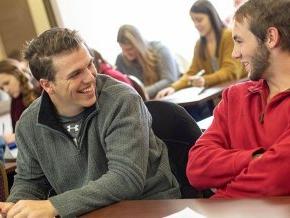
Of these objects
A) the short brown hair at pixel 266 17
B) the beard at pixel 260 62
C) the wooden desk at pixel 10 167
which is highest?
the short brown hair at pixel 266 17

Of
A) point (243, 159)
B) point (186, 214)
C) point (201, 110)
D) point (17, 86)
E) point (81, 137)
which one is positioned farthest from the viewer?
point (17, 86)

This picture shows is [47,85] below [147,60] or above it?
above

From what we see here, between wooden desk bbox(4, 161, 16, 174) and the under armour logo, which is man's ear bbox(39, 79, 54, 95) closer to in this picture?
the under armour logo

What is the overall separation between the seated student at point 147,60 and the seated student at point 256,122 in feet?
8.73

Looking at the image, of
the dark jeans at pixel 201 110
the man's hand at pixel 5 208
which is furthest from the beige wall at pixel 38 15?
the man's hand at pixel 5 208

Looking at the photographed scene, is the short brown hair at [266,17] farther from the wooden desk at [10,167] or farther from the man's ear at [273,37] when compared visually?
the wooden desk at [10,167]

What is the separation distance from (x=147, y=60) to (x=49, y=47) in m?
2.70

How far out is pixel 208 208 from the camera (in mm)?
1285

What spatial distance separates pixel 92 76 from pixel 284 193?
2.52 ft

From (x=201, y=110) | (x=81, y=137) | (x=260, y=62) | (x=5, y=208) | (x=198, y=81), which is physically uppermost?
(x=260, y=62)

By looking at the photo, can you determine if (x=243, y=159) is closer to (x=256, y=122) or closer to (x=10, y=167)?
(x=256, y=122)

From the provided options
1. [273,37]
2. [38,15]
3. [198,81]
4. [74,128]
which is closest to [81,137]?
[74,128]

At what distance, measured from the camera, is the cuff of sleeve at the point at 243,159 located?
4.66ft

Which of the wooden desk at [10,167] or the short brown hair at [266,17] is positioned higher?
the short brown hair at [266,17]
